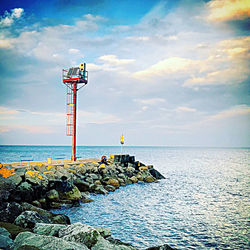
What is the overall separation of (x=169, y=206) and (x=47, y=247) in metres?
12.1

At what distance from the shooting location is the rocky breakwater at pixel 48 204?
532 centimetres

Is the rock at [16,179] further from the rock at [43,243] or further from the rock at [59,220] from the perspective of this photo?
the rock at [43,243]

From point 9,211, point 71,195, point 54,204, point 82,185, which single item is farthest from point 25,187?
point 82,185

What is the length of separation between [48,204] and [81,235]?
837 centimetres

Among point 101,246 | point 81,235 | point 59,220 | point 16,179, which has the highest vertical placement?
point 16,179

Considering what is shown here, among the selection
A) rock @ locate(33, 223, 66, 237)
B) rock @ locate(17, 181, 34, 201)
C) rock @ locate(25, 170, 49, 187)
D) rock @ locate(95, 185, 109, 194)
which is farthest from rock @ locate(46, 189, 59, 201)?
rock @ locate(33, 223, 66, 237)

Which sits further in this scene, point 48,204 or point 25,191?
point 48,204

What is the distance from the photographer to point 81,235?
20.5ft

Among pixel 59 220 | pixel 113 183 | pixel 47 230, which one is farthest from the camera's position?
pixel 113 183

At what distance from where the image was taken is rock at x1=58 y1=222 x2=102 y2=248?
20.1 ft

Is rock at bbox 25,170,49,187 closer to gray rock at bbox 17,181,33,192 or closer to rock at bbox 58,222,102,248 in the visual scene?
gray rock at bbox 17,181,33,192

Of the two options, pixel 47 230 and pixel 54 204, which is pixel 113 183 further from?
pixel 47 230

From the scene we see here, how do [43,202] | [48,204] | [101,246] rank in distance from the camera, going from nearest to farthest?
[101,246] → [43,202] → [48,204]

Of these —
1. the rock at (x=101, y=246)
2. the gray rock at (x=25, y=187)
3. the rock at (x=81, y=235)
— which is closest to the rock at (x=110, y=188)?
the gray rock at (x=25, y=187)
